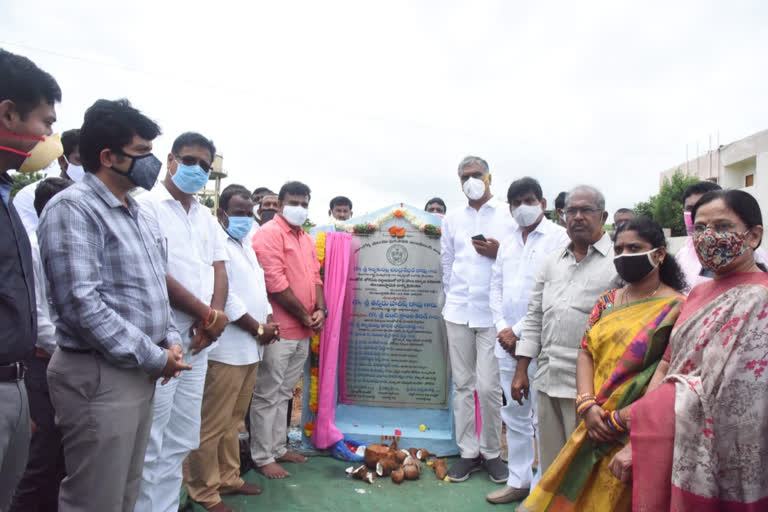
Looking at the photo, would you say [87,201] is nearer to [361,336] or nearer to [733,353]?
[733,353]

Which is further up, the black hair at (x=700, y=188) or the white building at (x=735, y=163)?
the white building at (x=735, y=163)

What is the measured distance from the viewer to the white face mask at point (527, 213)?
360 centimetres

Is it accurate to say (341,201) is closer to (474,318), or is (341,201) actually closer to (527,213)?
(474,318)

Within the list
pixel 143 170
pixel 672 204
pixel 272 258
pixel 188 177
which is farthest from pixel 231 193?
pixel 672 204

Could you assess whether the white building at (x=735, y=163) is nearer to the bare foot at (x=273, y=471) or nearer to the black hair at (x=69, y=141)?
the bare foot at (x=273, y=471)

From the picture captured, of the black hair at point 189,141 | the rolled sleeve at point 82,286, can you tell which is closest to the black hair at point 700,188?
the black hair at point 189,141

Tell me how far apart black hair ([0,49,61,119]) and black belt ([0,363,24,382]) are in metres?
0.81

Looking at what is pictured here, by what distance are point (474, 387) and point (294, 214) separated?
2080 mm

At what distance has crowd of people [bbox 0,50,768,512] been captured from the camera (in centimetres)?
169

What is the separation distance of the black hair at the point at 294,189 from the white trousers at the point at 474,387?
1.66 meters

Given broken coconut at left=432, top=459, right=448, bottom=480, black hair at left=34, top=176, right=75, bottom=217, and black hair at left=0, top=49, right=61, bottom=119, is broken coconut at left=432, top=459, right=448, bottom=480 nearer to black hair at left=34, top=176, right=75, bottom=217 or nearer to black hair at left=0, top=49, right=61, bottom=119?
black hair at left=34, top=176, right=75, bottom=217

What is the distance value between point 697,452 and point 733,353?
1.17 feet

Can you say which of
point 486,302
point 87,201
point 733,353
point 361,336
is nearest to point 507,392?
point 486,302

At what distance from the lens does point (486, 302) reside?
4.09 meters
